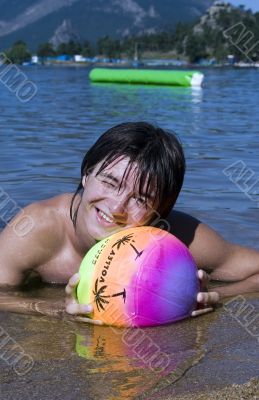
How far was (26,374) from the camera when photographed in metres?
2.67

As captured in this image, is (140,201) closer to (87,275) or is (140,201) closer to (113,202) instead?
(113,202)

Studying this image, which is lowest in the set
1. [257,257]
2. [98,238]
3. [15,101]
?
[15,101]

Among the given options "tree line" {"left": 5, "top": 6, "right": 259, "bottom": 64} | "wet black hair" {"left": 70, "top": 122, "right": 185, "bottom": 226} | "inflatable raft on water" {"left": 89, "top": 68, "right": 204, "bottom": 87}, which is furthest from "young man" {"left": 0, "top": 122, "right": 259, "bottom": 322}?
"tree line" {"left": 5, "top": 6, "right": 259, "bottom": 64}

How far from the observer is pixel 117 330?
3.21 meters

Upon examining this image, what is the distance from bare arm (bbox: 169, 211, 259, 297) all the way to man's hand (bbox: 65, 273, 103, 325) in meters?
0.73

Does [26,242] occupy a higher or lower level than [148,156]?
lower

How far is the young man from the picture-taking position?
3244mm

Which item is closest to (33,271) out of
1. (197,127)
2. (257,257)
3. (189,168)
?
(257,257)

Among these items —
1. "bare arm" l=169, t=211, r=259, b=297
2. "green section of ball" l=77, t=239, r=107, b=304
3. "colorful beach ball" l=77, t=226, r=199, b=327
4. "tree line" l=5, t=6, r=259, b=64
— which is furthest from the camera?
"tree line" l=5, t=6, r=259, b=64

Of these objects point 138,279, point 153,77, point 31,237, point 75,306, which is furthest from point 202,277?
point 153,77

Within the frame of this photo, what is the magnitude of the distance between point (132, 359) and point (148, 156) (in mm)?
928

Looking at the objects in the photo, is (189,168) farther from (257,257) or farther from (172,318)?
(172,318)

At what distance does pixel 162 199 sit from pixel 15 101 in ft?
65.2

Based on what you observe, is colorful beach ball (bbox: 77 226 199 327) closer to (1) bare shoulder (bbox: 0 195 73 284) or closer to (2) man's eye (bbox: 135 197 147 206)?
(2) man's eye (bbox: 135 197 147 206)
